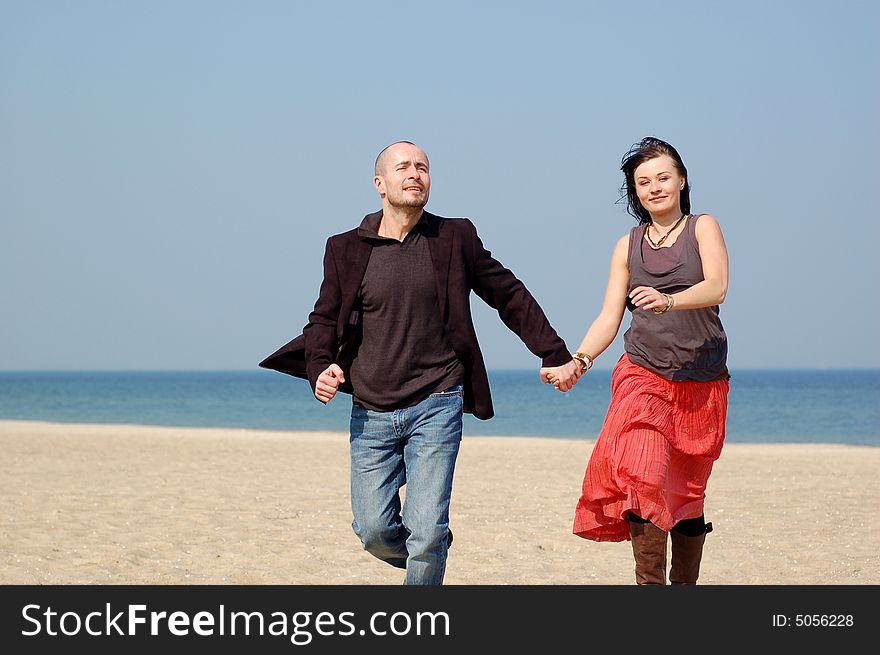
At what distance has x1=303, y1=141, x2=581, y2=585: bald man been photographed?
523cm

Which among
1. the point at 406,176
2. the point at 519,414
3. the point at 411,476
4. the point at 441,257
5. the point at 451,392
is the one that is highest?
the point at 406,176

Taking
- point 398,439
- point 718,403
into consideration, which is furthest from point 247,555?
point 718,403

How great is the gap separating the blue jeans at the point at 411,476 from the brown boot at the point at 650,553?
89 cm

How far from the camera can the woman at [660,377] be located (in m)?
5.26

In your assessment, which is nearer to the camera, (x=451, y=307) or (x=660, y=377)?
(x=451, y=307)

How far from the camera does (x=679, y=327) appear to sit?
5.43 metres

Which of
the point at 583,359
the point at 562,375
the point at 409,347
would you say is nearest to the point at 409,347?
the point at 409,347

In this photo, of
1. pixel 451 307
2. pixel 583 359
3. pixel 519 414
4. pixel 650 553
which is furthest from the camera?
pixel 519 414

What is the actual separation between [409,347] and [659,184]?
1433mm

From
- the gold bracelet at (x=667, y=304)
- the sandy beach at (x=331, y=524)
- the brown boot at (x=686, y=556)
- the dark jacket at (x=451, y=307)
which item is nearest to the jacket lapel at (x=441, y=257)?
the dark jacket at (x=451, y=307)

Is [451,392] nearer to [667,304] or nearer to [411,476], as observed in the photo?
[411,476]

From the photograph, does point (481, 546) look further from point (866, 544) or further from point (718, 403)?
point (718, 403)

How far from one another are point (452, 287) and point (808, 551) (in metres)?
5.36

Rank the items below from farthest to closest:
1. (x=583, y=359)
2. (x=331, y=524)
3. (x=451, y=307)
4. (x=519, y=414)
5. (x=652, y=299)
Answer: (x=519, y=414) → (x=331, y=524) → (x=583, y=359) → (x=451, y=307) → (x=652, y=299)
